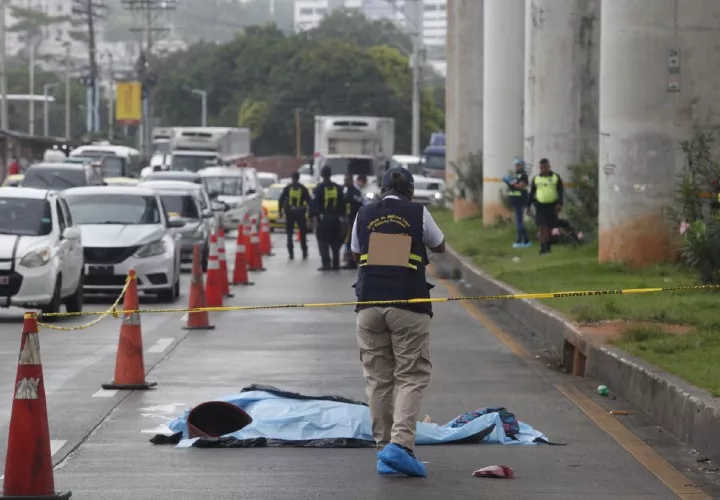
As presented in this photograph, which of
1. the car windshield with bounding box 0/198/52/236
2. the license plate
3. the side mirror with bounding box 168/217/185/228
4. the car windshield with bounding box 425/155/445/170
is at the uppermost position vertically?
the car windshield with bounding box 0/198/52/236

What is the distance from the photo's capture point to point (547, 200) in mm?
31703

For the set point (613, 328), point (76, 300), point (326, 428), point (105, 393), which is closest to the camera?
point (326, 428)

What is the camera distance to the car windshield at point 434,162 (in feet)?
303

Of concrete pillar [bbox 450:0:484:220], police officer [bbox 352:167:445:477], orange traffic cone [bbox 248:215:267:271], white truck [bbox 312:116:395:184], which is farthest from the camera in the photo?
white truck [bbox 312:116:395:184]

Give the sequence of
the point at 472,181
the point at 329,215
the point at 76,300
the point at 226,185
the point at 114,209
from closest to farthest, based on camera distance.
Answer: the point at 76,300 < the point at 114,209 < the point at 329,215 < the point at 226,185 < the point at 472,181

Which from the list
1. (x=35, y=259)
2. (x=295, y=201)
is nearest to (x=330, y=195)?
(x=295, y=201)

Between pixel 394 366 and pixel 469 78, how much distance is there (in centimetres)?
4528

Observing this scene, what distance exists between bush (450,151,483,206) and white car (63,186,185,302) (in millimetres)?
26129

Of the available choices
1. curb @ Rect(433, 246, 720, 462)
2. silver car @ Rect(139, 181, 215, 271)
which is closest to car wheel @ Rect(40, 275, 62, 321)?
curb @ Rect(433, 246, 720, 462)

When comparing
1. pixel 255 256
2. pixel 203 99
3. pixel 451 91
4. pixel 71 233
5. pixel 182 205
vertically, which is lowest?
pixel 255 256

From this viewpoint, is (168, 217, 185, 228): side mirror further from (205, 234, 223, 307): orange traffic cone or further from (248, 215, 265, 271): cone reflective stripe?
(248, 215, 265, 271): cone reflective stripe

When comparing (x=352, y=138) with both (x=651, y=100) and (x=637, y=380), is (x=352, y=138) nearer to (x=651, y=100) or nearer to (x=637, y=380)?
(x=651, y=100)

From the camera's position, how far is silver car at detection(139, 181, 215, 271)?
3288cm

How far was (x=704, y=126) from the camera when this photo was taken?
2538 cm
